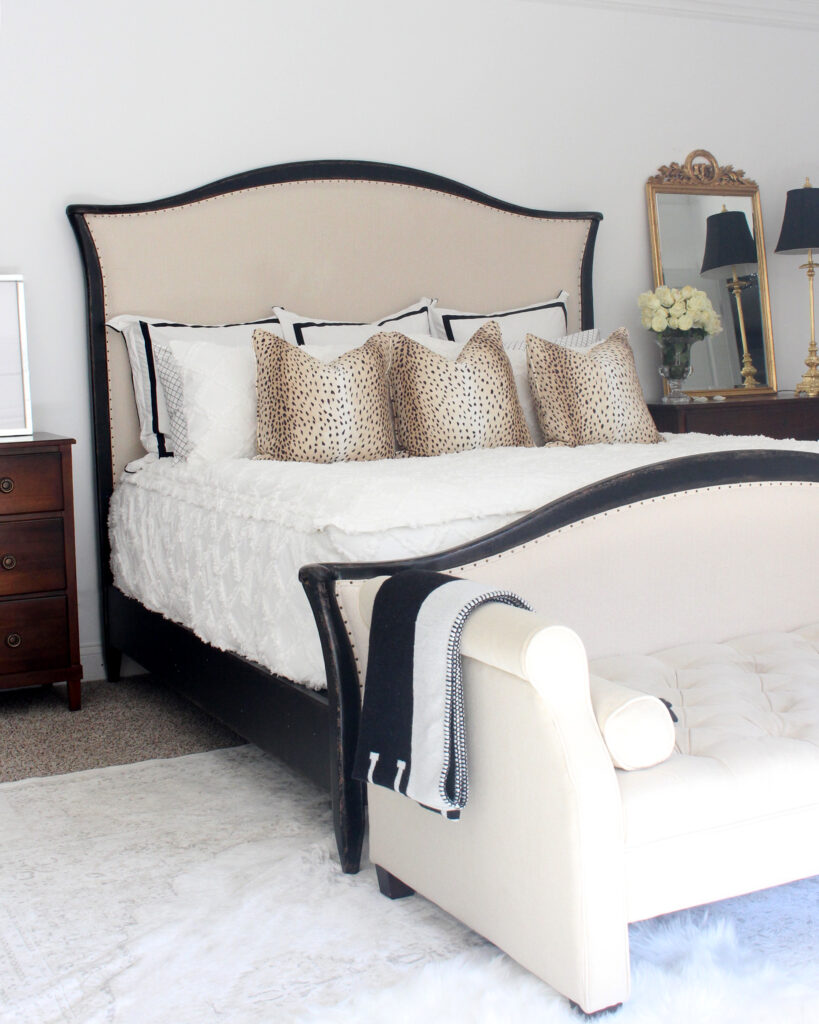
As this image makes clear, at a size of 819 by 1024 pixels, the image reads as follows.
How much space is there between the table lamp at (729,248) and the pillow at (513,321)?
0.78 m

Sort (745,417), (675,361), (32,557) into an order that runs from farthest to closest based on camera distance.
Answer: (675,361) < (745,417) < (32,557)

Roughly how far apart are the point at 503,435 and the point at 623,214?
1666mm

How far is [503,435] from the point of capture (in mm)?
3139

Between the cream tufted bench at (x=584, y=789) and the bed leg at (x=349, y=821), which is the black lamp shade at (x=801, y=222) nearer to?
the cream tufted bench at (x=584, y=789)

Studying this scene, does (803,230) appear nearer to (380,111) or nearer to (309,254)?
(380,111)

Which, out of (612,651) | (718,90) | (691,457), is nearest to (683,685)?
(612,651)

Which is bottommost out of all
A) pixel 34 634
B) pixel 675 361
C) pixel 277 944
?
pixel 277 944

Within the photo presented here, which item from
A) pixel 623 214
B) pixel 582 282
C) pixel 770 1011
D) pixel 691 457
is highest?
pixel 623 214

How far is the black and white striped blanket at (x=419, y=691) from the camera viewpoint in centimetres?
158

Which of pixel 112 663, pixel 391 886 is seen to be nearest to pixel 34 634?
pixel 112 663

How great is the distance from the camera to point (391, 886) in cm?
189

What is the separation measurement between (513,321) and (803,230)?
4.38 ft

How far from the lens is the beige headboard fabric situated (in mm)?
3445

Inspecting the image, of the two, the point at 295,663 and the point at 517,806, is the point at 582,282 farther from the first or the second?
the point at 517,806
